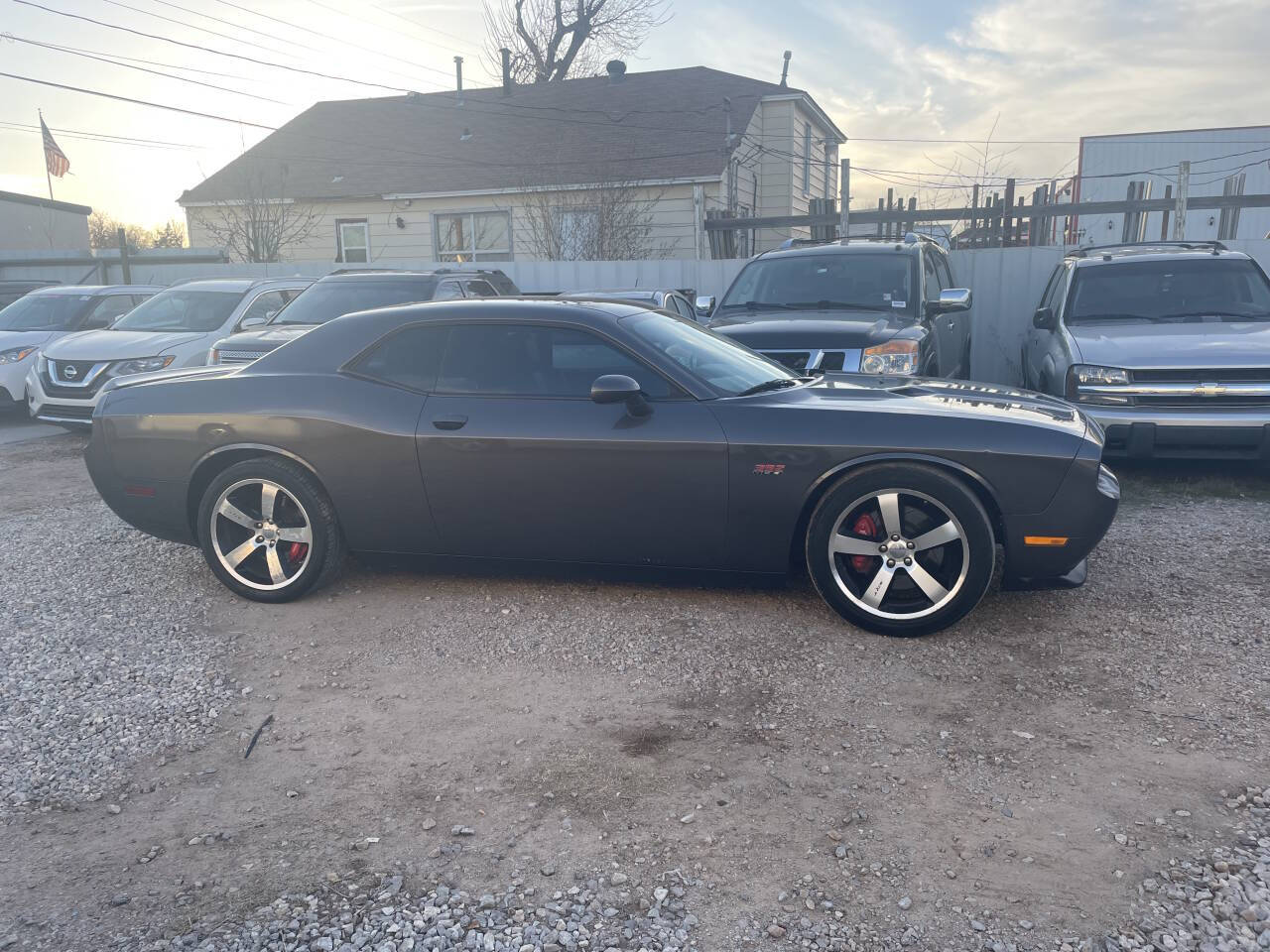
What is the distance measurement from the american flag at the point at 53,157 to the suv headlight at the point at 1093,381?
31.9 metres

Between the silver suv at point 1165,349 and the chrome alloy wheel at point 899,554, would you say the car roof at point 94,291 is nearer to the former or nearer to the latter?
the silver suv at point 1165,349

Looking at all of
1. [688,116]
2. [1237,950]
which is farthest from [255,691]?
[688,116]

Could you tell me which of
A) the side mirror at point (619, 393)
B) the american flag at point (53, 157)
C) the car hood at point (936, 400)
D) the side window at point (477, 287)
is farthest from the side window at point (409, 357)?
the american flag at point (53, 157)

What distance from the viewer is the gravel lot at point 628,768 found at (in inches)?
101

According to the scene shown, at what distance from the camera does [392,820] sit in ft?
9.93

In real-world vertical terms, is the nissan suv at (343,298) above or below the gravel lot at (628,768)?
above

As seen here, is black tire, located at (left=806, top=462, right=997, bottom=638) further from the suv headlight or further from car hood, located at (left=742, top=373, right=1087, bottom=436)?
the suv headlight

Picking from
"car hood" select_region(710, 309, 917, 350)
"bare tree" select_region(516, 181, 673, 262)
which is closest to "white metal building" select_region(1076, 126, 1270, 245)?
"bare tree" select_region(516, 181, 673, 262)

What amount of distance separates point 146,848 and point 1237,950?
9.76 feet

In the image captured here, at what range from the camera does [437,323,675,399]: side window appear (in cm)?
472

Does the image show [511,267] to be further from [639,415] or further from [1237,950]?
[1237,950]

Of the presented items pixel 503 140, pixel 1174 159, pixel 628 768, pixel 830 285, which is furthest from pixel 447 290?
pixel 1174 159

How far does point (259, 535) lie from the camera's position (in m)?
5.00

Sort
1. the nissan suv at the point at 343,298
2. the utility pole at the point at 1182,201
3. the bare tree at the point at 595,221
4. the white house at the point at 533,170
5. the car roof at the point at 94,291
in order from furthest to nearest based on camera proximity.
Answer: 1. the white house at the point at 533,170
2. the bare tree at the point at 595,221
3. the car roof at the point at 94,291
4. the utility pole at the point at 1182,201
5. the nissan suv at the point at 343,298
